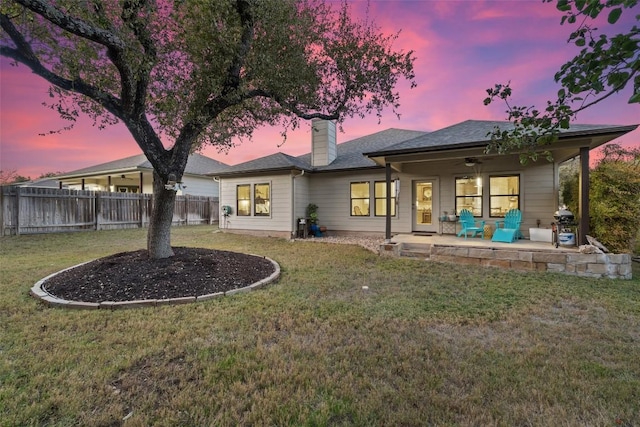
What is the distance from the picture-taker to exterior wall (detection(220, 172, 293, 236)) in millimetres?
11180

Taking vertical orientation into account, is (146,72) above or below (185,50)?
below

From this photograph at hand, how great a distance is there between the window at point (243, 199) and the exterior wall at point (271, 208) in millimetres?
141

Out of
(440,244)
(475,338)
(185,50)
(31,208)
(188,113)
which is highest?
(185,50)

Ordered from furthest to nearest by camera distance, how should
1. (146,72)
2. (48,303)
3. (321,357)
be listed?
(146,72)
(48,303)
(321,357)

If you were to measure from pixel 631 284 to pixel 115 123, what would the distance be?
10.3 m

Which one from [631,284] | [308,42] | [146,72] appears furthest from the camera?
[308,42]

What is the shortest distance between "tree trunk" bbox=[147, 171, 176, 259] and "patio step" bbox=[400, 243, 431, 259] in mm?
5570

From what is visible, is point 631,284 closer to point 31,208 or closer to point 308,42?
point 308,42

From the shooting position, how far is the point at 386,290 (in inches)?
183

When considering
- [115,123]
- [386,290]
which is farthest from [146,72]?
[386,290]

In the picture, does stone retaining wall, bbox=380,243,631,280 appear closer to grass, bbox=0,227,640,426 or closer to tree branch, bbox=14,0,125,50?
grass, bbox=0,227,640,426

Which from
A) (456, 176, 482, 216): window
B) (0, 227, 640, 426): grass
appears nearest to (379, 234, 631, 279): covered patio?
(0, 227, 640, 426): grass

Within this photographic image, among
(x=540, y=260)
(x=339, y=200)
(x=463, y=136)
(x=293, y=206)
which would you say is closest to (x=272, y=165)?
(x=293, y=206)

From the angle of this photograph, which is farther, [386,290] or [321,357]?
[386,290]
